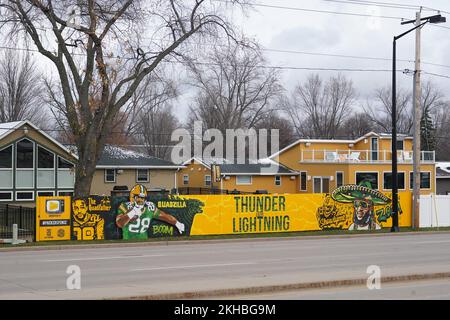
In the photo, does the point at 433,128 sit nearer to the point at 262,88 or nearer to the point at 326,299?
the point at 262,88

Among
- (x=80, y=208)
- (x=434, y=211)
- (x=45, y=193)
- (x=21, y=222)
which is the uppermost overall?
(x=45, y=193)

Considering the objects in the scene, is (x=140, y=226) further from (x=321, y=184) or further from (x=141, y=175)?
(x=321, y=184)

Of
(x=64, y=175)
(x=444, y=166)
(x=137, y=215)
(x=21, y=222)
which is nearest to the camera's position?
(x=137, y=215)

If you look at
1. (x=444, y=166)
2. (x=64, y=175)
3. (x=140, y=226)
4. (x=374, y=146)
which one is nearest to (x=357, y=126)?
(x=444, y=166)

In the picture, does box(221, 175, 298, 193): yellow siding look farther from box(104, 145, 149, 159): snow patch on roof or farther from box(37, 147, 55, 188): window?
box(37, 147, 55, 188): window

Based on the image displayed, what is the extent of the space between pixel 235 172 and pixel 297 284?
45.9m

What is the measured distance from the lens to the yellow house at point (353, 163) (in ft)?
187

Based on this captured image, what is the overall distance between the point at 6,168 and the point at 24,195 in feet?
7.51

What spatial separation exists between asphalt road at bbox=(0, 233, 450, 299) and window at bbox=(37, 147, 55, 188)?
22173mm

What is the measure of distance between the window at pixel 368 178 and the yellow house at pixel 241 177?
6369 mm

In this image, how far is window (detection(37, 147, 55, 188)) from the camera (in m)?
45.2

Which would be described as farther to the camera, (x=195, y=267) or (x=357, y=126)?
(x=357, y=126)

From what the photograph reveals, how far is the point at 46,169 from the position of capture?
45406 mm

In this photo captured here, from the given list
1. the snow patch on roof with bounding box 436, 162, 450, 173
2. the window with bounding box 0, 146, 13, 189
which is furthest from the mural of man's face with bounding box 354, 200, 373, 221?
the snow patch on roof with bounding box 436, 162, 450, 173
